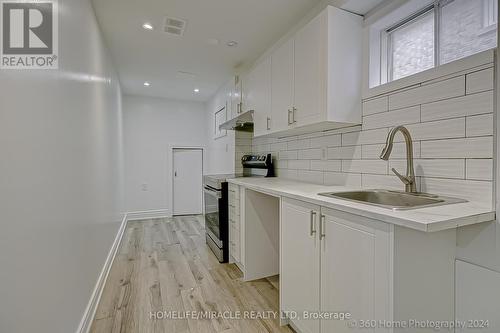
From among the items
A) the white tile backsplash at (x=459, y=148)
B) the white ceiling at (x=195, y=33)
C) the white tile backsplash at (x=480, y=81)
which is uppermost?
the white ceiling at (x=195, y=33)

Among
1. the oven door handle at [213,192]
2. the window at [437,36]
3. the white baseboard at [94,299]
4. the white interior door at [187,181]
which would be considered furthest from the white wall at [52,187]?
the white interior door at [187,181]

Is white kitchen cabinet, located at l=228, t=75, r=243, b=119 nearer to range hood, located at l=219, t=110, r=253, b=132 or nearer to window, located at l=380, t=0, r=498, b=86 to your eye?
range hood, located at l=219, t=110, r=253, b=132

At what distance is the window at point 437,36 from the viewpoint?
1345mm

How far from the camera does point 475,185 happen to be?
1.26 meters

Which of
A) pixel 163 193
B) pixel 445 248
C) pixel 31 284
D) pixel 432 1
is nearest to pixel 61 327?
pixel 31 284

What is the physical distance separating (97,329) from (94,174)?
119 centimetres

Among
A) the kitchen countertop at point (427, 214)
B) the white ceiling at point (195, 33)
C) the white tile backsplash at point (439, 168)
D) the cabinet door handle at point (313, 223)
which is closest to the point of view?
the kitchen countertop at point (427, 214)

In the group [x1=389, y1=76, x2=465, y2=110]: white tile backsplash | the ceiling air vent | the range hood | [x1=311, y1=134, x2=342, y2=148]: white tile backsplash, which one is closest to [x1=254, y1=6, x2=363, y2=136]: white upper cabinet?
[x1=311, y1=134, x2=342, y2=148]: white tile backsplash

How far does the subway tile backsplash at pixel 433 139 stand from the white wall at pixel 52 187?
1994mm

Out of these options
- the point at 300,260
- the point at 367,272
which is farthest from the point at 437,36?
the point at 300,260

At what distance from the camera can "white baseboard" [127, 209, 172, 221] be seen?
514cm

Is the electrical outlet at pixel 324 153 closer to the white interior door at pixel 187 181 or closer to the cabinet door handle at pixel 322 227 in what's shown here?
the cabinet door handle at pixel 322 227

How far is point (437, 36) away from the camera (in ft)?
5.08

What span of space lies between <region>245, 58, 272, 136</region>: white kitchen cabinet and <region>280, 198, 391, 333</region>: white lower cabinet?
1.26 metres
